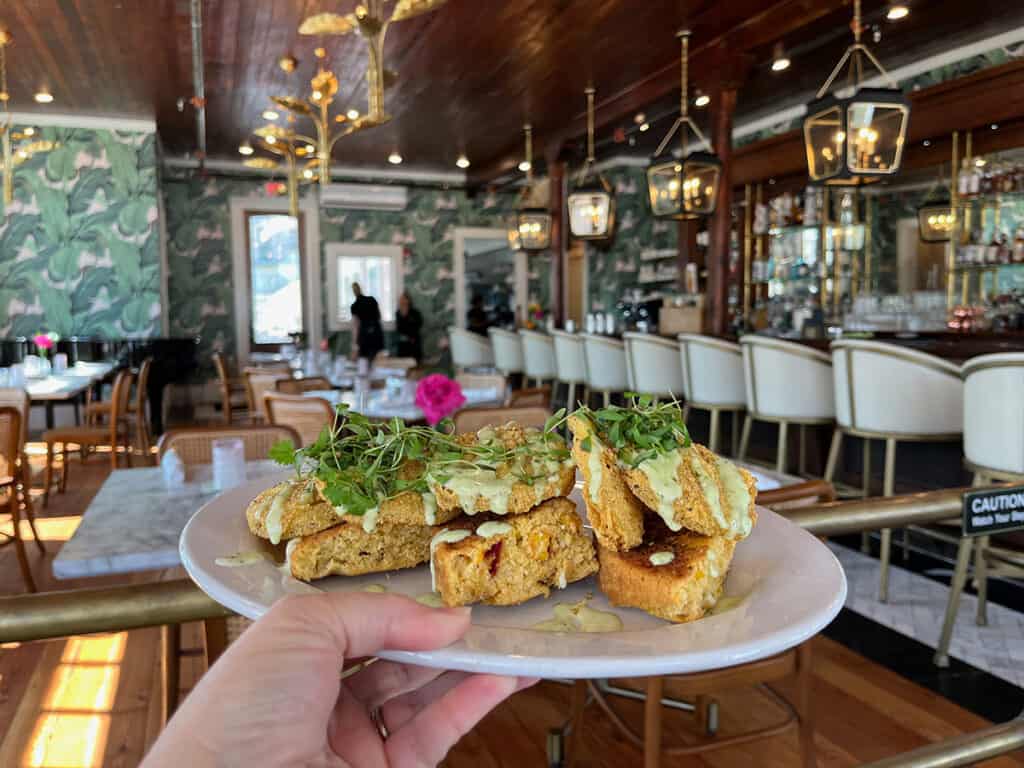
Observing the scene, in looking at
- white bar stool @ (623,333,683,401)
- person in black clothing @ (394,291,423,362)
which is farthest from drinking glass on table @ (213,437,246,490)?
person in black clothing @ (394,291,423,362)

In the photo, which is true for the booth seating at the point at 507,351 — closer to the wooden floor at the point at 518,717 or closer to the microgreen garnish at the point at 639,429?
the wooden floor at the point at 518,717

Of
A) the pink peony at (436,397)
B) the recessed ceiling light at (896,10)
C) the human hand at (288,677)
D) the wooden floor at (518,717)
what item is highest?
the recessed ceiling light at (896,10)

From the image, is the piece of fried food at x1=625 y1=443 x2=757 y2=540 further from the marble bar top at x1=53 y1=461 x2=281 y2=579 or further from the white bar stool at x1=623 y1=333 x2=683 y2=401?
the white bar stool at x1=623 y1=333 x2=683 y2=401

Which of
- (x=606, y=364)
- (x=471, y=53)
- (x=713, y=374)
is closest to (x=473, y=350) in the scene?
(x=606, y=364)

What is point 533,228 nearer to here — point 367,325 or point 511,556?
point 367,325

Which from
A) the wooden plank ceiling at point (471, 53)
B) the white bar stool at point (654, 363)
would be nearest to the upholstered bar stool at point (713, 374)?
the white bar stool at point (654, 363)
